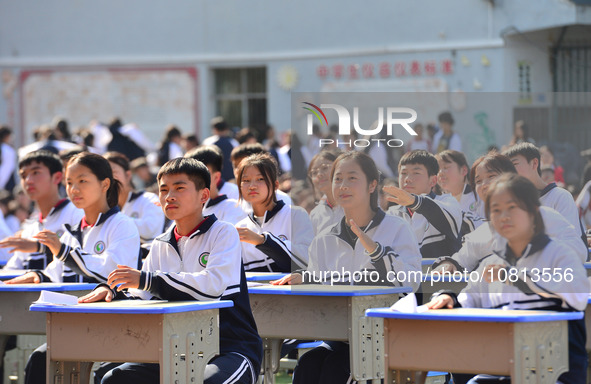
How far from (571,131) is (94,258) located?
12521 millimetres

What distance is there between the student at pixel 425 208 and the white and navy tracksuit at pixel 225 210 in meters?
1.83

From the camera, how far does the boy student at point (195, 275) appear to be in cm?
438

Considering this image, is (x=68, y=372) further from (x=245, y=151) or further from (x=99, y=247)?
(x=245, y=151)

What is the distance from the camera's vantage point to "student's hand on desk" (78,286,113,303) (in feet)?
14.9

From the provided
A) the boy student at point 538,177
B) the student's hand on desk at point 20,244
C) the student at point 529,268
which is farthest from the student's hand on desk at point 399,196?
the student's hand on desk at point 20,244

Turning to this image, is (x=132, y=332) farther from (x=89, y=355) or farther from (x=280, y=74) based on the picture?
(x=280, y=74)

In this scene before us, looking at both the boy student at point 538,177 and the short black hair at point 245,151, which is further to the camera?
the short black hair at point 245,151

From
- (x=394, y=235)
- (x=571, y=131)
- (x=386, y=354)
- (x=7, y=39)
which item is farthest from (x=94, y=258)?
(x=7, y=39)

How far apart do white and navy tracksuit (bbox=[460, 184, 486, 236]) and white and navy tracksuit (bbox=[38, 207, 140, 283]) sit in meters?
1.76

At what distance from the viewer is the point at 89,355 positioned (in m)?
4.30

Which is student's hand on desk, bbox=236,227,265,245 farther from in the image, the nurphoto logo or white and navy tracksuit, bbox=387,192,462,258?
white and navy tracksuit, bbox=387,192,462,258

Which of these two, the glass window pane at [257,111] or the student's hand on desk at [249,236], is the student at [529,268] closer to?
the student's hand on desk at [249,236]

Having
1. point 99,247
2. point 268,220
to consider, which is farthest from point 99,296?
point 268,220

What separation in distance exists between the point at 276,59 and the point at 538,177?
49.1ft
